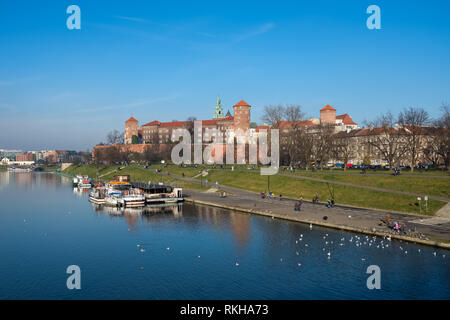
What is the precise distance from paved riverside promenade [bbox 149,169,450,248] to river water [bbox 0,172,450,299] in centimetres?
149

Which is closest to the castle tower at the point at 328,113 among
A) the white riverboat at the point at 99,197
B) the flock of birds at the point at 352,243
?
the white riverboat at the point at 99,197

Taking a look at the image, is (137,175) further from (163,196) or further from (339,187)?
(339,187)

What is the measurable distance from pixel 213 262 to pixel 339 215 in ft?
57.5

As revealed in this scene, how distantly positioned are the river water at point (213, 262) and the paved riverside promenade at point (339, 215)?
1.49m

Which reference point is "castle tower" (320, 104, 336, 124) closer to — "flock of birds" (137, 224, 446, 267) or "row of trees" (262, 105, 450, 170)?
"row of trees" (262, 105, 450, 170)

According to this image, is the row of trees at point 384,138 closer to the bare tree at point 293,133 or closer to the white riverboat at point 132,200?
the bare tree at point 293,133

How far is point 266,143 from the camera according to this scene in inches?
3376

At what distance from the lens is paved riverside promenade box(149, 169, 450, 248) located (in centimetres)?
3180

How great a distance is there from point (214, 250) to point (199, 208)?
22.1 meters

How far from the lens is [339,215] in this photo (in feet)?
130

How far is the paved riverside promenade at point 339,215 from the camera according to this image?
31797mm

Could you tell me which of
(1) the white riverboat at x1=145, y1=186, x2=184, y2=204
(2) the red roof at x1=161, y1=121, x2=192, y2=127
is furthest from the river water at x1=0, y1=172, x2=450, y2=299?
(2) the red roof at x1=161, y1=121, x2=192, y2=127
